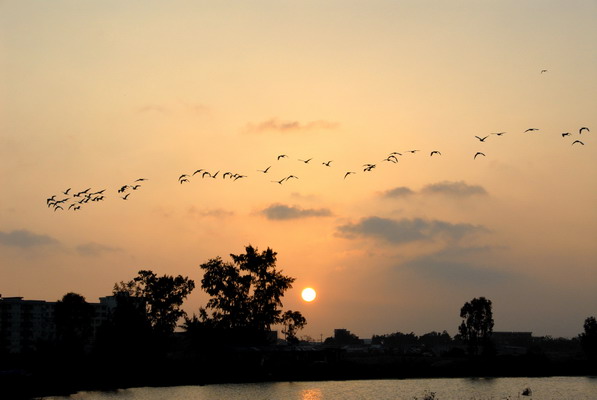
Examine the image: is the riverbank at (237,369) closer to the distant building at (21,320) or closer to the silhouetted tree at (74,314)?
the silhouetted tree at (74,314)

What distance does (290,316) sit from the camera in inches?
4604

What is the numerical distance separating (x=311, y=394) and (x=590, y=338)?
72.3 metres

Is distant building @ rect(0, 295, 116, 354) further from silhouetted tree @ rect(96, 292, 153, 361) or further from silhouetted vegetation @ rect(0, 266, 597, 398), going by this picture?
silhouetted tree @ rect(96, 292, 153, 361)

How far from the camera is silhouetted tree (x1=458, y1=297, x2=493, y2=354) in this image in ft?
439

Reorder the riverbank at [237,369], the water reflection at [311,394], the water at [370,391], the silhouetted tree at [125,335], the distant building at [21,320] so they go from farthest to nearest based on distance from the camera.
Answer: the distant building at [21,320] → the silhouetted tree at [125,335] → the riverbank at [237,369] → the water reflection at [311,394] → the water at [370,391]

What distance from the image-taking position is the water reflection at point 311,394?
73.8 metres

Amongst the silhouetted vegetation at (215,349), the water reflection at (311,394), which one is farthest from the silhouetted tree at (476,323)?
the water reflection at (311,394)

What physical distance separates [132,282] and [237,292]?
55.0ft

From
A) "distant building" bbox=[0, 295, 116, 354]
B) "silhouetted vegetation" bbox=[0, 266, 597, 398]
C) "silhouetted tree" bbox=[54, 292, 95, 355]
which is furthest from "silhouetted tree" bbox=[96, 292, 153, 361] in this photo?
"distant building" bbox=[0, 295, 116, 354]

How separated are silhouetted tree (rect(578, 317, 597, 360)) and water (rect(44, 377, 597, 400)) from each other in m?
36.9

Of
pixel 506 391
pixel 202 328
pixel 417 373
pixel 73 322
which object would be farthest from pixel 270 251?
pixel 506 391

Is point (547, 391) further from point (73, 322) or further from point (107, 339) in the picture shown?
point (73, 322)

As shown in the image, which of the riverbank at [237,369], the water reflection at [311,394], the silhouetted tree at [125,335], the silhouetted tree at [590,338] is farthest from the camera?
the silhouetted tree at [590,338]

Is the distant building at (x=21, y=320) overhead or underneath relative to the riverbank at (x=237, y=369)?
overhead
